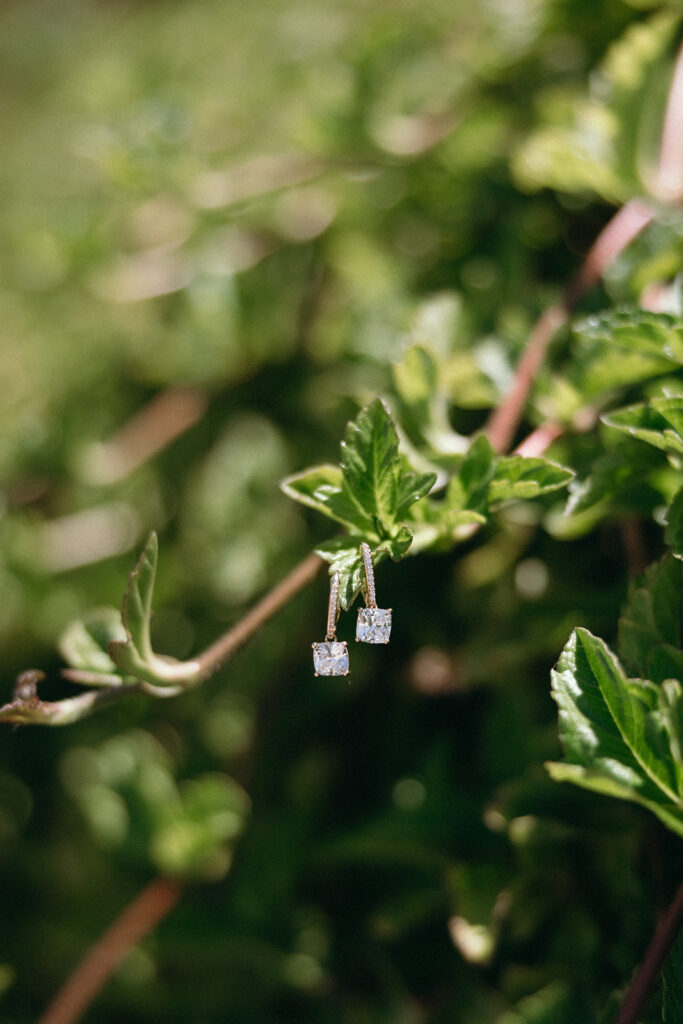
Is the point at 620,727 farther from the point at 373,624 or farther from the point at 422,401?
the point at 422,401

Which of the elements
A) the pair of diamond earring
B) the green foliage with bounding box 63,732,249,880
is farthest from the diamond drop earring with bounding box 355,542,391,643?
the green foliage with bounding box 63,732,249,880

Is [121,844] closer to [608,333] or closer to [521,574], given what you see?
[521,574]

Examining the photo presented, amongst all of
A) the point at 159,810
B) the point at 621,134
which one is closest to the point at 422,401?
the point at 621,134

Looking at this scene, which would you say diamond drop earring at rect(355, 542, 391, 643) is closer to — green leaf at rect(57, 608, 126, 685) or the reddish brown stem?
the reddish brown stem

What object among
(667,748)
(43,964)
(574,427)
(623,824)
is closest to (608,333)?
(574,427)

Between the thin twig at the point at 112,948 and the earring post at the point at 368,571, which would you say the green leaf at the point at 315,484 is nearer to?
the earring post at the point at 368,571

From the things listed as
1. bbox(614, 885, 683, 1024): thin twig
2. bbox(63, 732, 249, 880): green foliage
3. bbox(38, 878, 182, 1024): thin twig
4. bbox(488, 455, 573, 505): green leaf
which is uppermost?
bbox(488, 455, 573, 505): green leaf

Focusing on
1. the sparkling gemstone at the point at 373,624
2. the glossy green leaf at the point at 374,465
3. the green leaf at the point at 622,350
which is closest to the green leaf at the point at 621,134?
the green leaf at the point at 622,350
